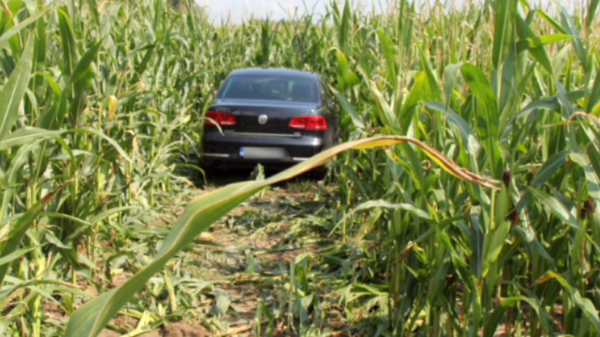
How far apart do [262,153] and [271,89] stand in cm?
101

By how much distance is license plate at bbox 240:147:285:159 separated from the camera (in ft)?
27.4

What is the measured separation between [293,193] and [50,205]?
4899 mm

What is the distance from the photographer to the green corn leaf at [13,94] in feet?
7.07

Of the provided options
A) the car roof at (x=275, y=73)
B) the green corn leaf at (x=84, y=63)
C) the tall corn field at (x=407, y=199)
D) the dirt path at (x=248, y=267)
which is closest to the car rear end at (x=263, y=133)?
the dirt path at (x=248, y=267)

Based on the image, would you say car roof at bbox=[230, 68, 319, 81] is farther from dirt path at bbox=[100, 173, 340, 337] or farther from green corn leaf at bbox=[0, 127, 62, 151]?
green corn leaf at bbox=[0, 127, 62, 151]

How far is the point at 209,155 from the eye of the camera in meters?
8.55

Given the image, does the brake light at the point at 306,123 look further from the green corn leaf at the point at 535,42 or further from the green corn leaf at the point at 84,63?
the green corn leaf at the point at 535,42

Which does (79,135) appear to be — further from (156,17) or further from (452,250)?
(156,17)

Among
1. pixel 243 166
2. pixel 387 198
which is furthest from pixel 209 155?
pixel 387 198

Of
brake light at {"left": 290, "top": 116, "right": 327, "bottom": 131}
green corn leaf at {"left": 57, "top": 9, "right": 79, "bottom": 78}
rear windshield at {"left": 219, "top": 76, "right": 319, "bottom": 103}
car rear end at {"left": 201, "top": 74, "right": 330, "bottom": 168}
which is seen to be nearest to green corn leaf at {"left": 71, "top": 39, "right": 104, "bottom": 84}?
green corn leaf at {"left": 57, "top": 9, "right": 79, "bottom": 78}

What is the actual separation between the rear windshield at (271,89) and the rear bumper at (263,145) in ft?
1.98

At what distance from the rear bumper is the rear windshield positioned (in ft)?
1.98

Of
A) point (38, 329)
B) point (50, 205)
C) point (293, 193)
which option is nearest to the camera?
point (38, 329)

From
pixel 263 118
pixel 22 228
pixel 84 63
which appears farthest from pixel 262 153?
pixel 22 228
